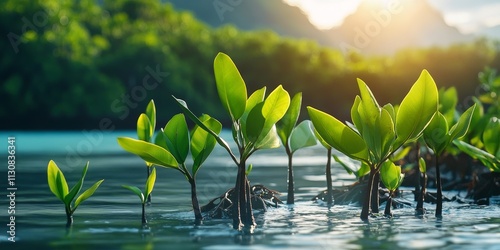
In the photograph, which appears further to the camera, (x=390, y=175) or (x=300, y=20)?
(x=300, y=20)

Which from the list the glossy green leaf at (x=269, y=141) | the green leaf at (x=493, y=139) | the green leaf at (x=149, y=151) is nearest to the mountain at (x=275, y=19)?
the green leaf at (x=493, y=139)

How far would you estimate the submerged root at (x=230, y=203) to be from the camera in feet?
20.8

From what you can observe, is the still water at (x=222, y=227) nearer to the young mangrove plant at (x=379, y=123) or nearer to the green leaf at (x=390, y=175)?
the green leaf at (x=390, y=175)

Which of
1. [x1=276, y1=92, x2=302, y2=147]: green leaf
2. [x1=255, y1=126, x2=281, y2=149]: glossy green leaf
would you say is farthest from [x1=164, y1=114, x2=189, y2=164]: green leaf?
[x1=276, y1=92, x2=302, y2=147]: green leaf

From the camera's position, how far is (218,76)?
5.37 meters

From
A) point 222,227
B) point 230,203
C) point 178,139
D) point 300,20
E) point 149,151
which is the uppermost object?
A: point 300,20

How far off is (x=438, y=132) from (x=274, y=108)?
1260 millimetres

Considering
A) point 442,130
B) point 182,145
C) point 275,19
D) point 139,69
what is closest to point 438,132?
point 442,130

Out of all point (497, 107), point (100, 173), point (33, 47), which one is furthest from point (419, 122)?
point (33, 47)

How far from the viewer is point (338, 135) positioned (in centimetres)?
565

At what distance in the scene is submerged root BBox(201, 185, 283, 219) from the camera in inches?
250

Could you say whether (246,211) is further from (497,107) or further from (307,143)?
(497,107)

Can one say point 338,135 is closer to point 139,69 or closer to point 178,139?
point 178,139

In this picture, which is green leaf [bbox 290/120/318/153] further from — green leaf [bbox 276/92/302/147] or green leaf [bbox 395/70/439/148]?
green leaf [bbox 395/70/439/148]
